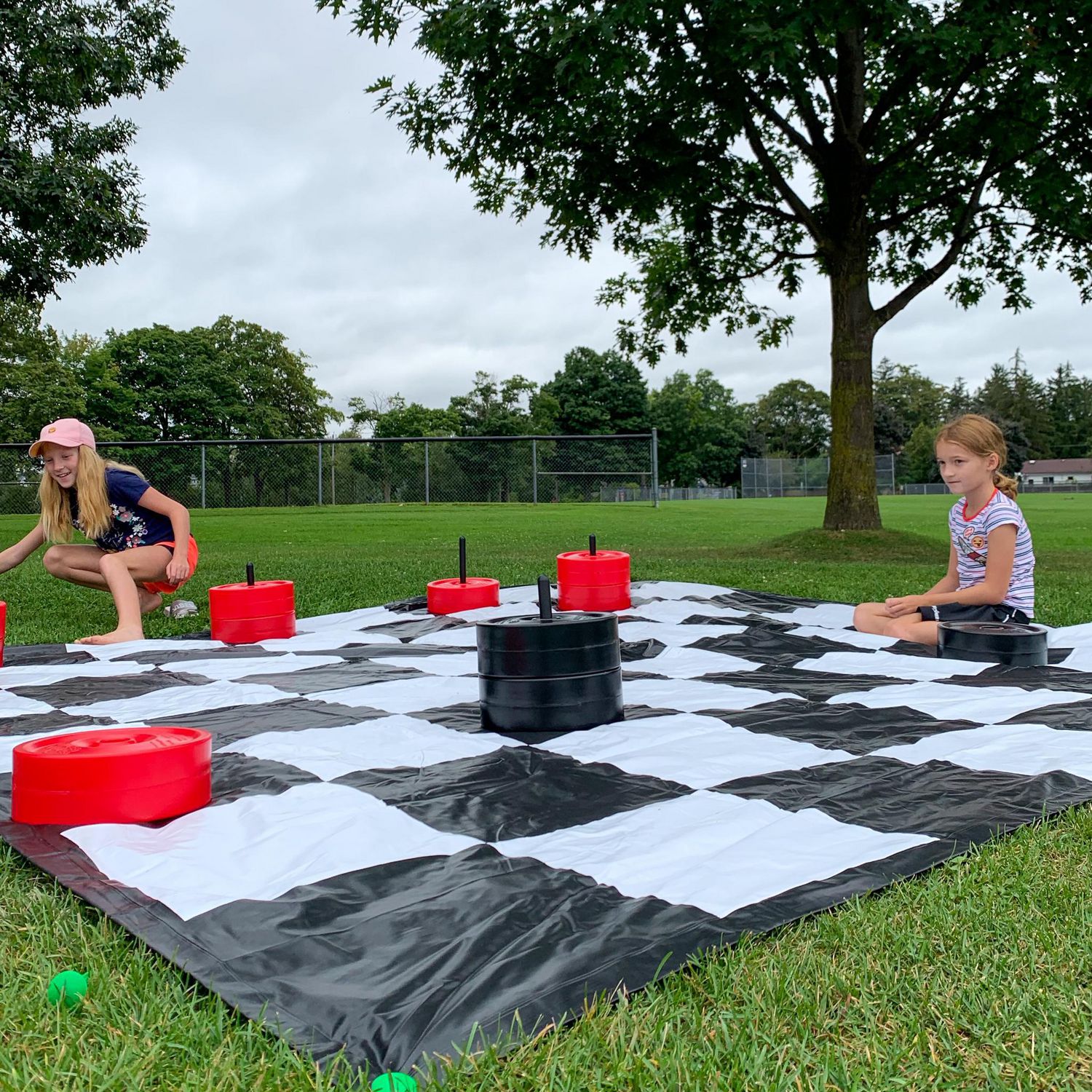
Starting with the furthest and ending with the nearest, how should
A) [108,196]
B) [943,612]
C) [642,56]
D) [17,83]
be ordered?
[17,83] → [108,196] → [642,56] → [943,612]

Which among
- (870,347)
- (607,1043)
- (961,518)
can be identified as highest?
(870,347)

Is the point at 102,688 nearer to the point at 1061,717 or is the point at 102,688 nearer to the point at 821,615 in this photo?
the point at 1061,717

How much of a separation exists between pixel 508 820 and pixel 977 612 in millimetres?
2629

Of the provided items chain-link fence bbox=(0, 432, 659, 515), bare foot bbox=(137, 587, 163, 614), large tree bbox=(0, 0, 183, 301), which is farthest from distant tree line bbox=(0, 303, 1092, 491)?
bare foot bbox=(137, 587, 163, 614)

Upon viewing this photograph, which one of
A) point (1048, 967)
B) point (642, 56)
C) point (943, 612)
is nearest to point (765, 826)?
point (1048, 967)

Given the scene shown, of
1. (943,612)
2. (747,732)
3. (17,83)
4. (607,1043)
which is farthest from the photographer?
(17,83)

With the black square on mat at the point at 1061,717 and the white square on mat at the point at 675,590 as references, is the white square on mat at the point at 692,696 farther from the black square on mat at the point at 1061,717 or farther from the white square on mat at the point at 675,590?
the white square on mat at the point at 675,590

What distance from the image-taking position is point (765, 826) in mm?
1854

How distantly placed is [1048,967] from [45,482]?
4446 mm

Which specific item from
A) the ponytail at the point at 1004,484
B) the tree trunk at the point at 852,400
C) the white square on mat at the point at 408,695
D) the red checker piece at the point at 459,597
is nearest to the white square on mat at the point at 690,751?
the white square on mat at the point at 408,695

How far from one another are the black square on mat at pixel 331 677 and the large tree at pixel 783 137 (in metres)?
5.58

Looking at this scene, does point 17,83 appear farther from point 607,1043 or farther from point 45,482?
point 607,1043

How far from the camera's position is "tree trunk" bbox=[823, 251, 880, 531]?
959 centimetres

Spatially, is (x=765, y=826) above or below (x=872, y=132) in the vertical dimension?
below
